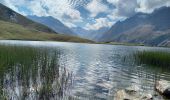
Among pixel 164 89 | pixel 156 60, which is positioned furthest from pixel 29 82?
pixel 156 60

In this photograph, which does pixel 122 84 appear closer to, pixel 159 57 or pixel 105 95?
pixel 105 95

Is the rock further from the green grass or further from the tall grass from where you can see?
the green grass

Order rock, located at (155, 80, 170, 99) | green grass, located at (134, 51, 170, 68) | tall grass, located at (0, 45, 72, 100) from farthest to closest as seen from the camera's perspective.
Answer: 1. green grass, located at (134, 51, 170, 68)
2. rock, located at (155, 80, 170, 99)
3. tall grass, located at (0, 45, 72, 100)

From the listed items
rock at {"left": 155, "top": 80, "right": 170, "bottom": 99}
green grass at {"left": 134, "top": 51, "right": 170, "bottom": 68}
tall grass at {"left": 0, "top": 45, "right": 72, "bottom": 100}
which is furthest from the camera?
green grass at {"left": 134, "top": 51, "right": 170, "bottom": 68}

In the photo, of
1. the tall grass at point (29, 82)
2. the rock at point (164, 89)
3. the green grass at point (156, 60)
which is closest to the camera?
the tall grass at point (29, 82)

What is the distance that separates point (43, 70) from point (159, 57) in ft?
88.6

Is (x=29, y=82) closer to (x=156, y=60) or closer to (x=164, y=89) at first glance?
(x=164, y=89)

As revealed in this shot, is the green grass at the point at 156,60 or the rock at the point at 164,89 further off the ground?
the green grass at the point at 156,60

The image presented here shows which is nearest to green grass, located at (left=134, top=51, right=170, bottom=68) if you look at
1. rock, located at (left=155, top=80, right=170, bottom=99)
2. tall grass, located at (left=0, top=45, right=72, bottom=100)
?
rock, located at (left=155, top=80, right=170, bottom=99)

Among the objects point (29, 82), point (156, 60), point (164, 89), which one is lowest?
point (164, 89)

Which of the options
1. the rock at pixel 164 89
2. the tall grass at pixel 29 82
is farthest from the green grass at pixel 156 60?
the tall grass at pixel 29 82

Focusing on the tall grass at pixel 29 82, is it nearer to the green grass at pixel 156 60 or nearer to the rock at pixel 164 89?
the rock at pixel 164 89

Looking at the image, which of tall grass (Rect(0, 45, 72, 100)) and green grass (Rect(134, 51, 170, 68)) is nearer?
tall grass (Rect(0, 45, 72, 100))

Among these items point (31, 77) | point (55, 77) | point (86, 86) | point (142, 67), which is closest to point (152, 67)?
point (142, 67)
